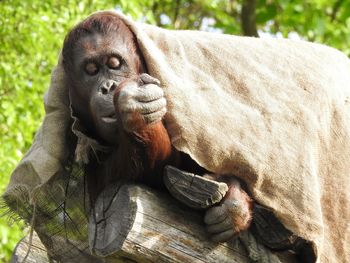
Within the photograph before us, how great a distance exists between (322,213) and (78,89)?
70 cm

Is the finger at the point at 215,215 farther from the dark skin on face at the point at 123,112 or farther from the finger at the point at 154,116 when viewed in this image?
the finger at the point at 154,116

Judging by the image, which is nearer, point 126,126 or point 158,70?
point 126,126

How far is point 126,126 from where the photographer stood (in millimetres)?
2154

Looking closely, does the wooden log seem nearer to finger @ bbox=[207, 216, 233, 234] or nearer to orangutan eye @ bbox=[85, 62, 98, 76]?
finger @ bbox=[207, 216, 233, 234]

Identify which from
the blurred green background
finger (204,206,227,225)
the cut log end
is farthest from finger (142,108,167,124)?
the blurred green background

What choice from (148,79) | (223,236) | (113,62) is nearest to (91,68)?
(113,62)

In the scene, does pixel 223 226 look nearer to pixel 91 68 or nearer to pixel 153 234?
pixel 153 234

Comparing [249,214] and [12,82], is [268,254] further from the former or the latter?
[12,82]

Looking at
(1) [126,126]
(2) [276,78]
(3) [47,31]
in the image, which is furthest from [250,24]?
(1) [126,126]

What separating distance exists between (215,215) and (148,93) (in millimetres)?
329

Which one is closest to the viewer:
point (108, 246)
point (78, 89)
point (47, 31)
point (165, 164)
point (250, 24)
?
point (108, 246)

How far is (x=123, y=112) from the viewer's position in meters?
2.14

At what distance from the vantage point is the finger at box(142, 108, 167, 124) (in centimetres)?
215

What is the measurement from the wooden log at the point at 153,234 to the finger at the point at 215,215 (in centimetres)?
3
